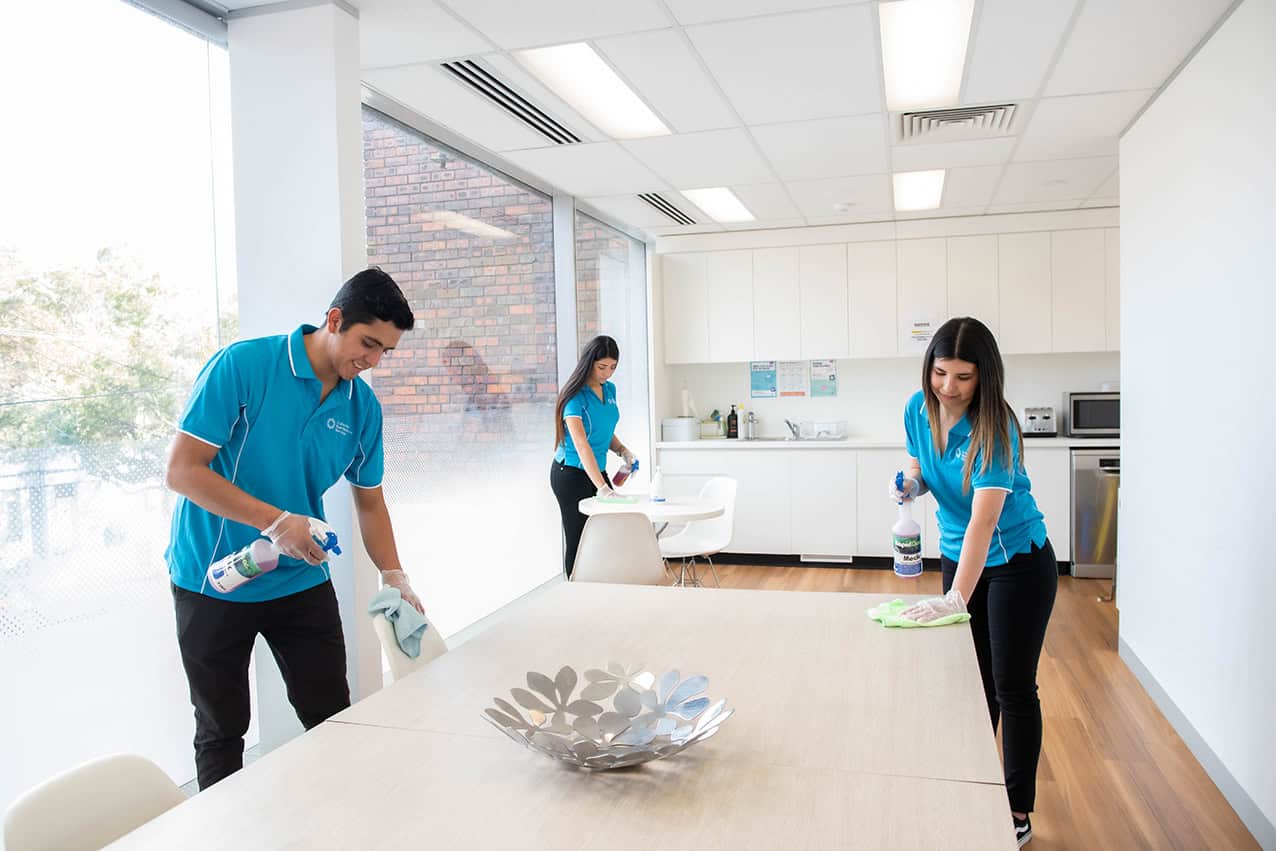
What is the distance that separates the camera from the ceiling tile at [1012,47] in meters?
2.75

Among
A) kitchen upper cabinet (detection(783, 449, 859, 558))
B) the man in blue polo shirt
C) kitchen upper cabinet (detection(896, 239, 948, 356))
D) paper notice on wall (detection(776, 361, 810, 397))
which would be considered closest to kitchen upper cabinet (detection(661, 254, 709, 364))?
paper notice on wall (detection(776, 361, 810, 397))

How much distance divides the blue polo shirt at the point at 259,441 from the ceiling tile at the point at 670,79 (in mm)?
1591

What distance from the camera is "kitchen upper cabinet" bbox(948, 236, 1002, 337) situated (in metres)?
6.13

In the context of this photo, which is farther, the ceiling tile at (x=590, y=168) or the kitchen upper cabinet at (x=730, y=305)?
the kitchen upper cabinet at (x=730, y=305)

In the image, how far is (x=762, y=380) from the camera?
22.9 feet

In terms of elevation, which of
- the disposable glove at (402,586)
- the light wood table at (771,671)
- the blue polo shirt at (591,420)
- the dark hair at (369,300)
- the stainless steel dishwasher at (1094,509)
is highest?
the dark hair at (369,300)

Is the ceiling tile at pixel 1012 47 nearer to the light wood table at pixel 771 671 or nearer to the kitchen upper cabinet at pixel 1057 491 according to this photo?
the light wood table at pixel 771 671

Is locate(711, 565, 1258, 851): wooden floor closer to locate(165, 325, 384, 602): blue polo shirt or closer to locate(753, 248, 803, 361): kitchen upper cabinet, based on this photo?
locate(165, 325, 384, 602): blue polo shirt

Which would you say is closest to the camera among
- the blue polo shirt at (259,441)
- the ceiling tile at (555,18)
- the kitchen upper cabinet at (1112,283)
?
the blue polo shirt at (259,441)

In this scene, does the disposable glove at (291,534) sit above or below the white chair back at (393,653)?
above

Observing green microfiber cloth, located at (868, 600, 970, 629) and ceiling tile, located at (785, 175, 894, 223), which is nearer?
green microfiber cloth, located at (868, 600, 970, 629)

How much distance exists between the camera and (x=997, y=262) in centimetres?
612

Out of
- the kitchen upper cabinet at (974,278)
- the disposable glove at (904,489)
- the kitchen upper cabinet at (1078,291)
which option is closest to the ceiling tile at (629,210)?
the kitchen upper cabinet at (974,278)

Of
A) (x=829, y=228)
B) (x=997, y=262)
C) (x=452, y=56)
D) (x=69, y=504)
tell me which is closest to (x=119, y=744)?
(x=69, y=504)
